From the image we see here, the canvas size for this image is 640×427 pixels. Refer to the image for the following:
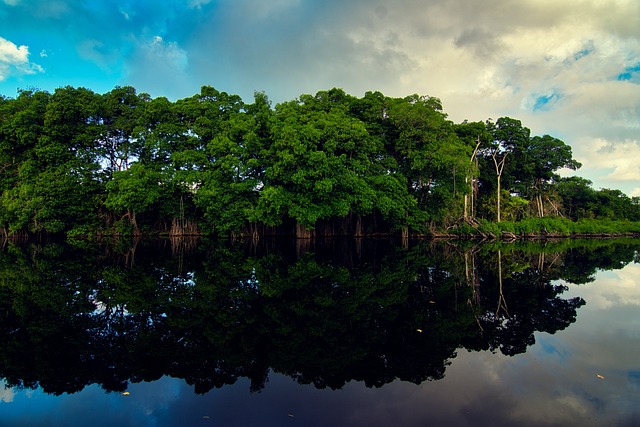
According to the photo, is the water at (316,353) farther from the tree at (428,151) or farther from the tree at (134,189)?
the tree at (428,151)

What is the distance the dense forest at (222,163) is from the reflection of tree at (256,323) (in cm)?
1692

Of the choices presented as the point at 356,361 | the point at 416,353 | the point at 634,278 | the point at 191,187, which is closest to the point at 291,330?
the point at 356,361

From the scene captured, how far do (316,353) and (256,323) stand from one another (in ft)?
5.83

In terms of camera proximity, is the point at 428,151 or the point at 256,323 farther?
the point at 428,151

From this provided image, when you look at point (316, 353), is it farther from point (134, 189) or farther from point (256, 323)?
point (134, 189)

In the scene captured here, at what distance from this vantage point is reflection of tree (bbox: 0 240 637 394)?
5172mm

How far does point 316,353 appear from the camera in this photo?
Result: 5.65 metres

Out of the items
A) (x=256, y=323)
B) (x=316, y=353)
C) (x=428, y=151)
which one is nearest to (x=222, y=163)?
(x=428, y=151)

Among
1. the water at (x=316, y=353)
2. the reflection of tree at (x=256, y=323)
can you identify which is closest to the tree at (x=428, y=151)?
the reflection of tree at (x=256, y=323)

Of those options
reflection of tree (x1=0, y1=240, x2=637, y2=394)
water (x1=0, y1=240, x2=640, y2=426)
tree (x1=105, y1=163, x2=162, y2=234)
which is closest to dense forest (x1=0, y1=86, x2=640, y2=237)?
tree (x1=105, y1=163, x2=162, y2=234)

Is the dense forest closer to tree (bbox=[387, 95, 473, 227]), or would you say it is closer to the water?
tree (bbox=[387, 95, 473, 227])

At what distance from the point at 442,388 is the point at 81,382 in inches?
181

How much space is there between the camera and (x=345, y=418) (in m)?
3.98

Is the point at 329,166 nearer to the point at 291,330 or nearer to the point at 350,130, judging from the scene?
the point at 350,130
